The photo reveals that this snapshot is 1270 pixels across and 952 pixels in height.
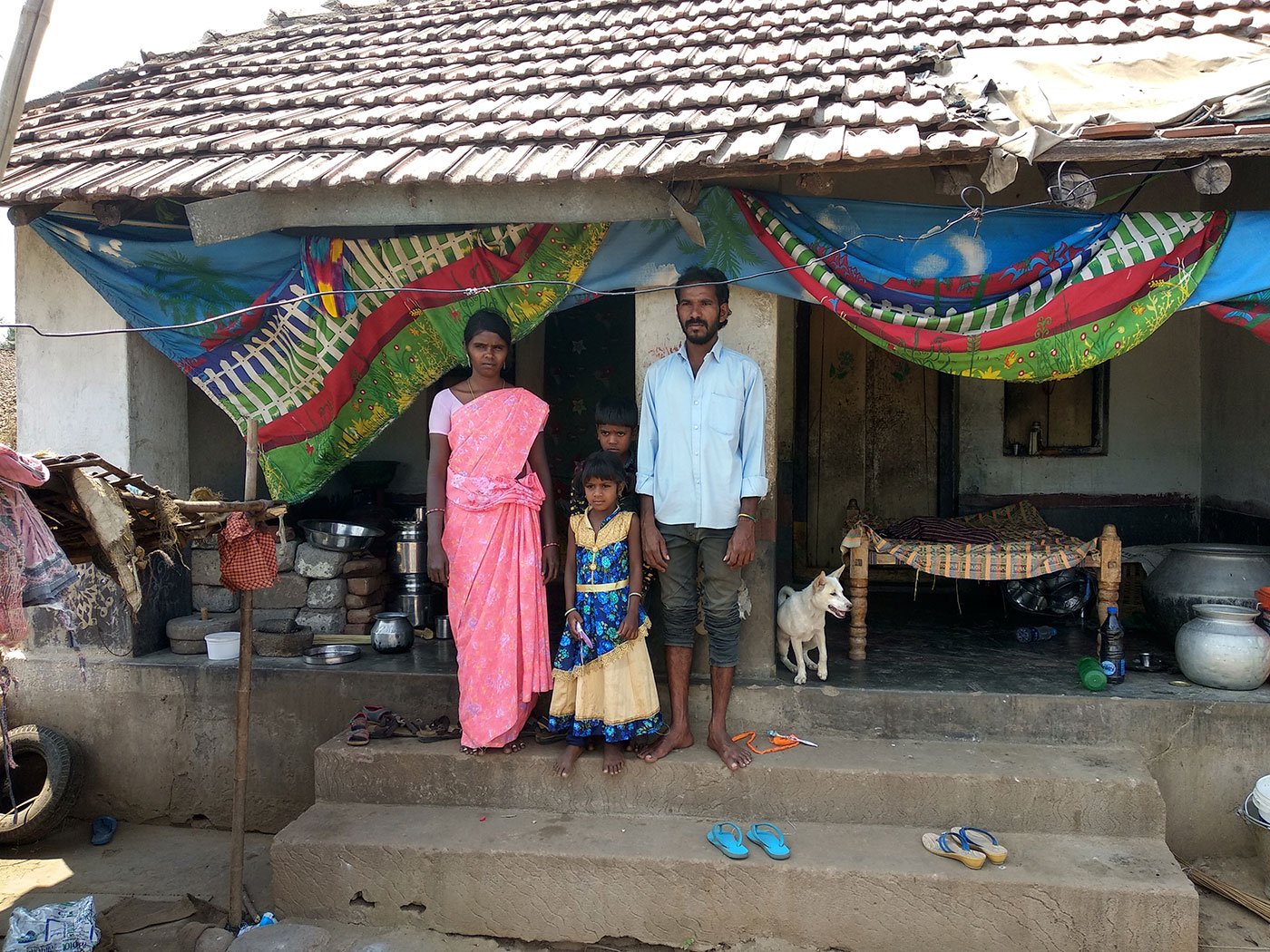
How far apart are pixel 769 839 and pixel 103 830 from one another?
3749 millimetres

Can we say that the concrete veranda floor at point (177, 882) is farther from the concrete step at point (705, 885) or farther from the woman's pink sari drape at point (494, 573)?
the woman's pink sari drape at point (494, 573)

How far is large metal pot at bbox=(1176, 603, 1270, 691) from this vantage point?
15.1 feet

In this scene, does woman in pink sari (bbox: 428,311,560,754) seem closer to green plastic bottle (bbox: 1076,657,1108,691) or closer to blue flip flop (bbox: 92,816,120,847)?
blue flip flop (bbox: 92,816,120,847)

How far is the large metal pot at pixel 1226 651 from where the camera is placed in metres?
4.60

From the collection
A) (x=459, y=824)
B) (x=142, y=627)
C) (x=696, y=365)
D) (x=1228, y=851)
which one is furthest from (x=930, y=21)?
(x=142, y=627)

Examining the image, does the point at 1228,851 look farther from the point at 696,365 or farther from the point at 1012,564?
the point at 696,365

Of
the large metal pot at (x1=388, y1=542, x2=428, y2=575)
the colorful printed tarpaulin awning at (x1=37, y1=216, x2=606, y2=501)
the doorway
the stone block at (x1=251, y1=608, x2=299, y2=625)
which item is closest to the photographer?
the colorful printed tarpaulin awning at (x1=37, y1=216, x2=606, y2=501)

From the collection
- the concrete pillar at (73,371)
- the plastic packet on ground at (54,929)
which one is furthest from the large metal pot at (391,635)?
the plastic packet on ground at (54,929)

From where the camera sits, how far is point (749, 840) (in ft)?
13.4

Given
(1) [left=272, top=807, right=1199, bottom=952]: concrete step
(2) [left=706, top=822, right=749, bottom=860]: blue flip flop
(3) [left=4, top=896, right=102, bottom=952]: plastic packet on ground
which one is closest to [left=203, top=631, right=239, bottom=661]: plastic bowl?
(1) [left=272, top=807, right=1199, bottom=952]: concrete step

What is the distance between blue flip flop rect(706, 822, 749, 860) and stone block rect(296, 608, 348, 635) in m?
2.79

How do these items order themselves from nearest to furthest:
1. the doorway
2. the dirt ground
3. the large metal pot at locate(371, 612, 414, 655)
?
the large metal pot at locate(371, 612, 414, 655)
the doorway
the dirt ground

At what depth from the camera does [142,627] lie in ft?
18.1

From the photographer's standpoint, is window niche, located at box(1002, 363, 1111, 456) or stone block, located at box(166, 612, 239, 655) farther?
window niche, located at box(1002, 363, 1111, 456)
